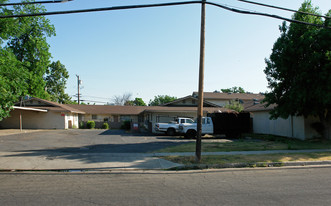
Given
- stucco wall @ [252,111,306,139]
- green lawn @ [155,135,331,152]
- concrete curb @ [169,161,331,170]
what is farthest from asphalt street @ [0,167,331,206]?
stucco wall @ [252,111,306,139]

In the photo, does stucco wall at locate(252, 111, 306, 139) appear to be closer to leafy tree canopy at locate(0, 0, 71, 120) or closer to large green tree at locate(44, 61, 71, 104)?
leafy tree canopy at locate(0, 0, 71, 120)

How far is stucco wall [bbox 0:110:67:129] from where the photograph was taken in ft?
102

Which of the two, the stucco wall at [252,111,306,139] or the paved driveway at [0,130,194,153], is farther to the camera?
the stucco wall at [252,111,306,139]

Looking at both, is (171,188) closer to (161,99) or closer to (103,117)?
(103,117)

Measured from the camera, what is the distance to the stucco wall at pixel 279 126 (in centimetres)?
1911

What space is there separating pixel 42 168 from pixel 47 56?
26.4 meters

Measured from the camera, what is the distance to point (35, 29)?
96.1 feet

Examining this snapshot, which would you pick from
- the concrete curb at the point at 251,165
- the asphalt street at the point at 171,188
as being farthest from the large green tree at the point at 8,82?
the concrete curb at the point at 251,165

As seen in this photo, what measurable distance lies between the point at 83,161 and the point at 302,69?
Answer: 1359 cm

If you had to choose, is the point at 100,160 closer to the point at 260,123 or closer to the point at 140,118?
the point at 260,123

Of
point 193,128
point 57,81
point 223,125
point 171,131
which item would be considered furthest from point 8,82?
point 57,81

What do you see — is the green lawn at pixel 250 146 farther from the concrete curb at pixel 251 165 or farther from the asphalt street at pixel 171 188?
the asphalt street at pixel 171 188

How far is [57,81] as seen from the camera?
56969mm

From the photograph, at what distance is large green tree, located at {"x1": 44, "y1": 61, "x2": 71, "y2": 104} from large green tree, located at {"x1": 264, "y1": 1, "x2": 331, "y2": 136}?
50.5 m
